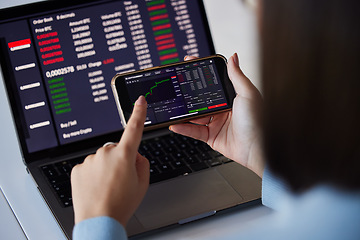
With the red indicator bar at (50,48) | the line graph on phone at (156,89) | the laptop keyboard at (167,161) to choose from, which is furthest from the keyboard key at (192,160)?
the red indicator bar at (50,48)

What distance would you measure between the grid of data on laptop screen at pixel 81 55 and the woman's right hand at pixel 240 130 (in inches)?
6.2

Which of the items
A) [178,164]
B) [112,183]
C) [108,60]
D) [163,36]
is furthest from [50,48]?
[112,183]

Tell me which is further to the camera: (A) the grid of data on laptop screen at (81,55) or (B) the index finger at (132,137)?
(A) the grid of data on laptop screen at (81,55)

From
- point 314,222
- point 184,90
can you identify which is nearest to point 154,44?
point 184,90

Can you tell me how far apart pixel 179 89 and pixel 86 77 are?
0.22 meters

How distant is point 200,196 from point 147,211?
3.6 inches

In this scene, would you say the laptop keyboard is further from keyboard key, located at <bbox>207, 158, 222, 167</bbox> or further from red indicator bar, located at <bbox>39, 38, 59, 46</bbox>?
red indicator bar, located at <bbox>39, 38, 59, 46</bbox>

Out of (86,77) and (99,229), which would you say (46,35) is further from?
(99,229)

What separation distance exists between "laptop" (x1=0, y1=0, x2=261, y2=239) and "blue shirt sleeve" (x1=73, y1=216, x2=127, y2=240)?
272mm

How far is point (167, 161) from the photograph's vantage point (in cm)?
85

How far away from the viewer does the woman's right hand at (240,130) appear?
30.7 inches

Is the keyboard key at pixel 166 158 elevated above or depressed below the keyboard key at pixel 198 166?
above

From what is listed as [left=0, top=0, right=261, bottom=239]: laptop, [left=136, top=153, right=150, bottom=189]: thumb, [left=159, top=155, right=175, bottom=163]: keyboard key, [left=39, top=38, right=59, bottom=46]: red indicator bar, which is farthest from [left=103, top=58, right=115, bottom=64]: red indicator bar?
[left=136, top=153, right=150, bottom=189]: thumb

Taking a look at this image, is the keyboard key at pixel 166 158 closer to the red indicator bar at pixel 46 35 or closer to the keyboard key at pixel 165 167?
the keyboard key at pixel 165 167
